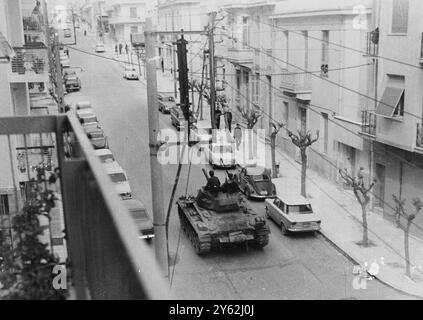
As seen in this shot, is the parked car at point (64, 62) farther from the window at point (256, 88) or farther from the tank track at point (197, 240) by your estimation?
the tank track at point (197, 240)

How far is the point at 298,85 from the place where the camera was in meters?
21.8

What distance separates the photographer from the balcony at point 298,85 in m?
21.5

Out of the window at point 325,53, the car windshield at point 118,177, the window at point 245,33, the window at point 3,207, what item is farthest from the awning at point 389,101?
the window at point 245,33

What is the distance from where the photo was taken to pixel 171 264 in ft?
46.3

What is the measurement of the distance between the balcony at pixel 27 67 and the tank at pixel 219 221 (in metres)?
4.98

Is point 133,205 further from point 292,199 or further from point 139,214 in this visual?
point 292,199

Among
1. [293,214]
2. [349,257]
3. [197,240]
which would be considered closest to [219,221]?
[197,240]

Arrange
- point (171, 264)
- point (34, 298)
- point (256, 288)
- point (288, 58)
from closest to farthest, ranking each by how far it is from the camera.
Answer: point (34, 298) → point (256, 288) → point (171, 264) → point (288, 58)

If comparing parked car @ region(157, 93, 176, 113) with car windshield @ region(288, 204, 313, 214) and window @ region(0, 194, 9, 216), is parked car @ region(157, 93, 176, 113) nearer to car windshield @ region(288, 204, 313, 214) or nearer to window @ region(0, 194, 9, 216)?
car windshield @ region(288, 204, 313, 214)
